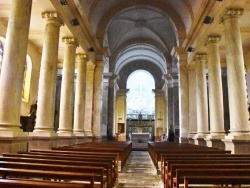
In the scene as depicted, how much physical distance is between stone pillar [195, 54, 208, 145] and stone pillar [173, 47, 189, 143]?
59.9 inches

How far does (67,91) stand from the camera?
10680mm

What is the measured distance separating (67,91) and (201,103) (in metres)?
6.64

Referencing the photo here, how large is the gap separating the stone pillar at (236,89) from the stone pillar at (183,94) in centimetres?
613

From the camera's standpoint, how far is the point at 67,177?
257 cm

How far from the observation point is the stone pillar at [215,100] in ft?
32.4

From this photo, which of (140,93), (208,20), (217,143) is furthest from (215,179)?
(140,93)

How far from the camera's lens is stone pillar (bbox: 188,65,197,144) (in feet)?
44.9

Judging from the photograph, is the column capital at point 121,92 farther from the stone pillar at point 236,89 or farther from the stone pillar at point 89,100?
the stone pillar at point 236,89

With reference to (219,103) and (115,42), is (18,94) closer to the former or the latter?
(219,103)

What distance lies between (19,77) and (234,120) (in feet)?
20.9

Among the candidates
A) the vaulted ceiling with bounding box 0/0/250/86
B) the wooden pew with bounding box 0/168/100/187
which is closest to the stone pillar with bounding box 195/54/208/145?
the vaulted ceiling with bounding box 0/0/250/86

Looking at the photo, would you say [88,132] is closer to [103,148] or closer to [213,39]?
[103,148]

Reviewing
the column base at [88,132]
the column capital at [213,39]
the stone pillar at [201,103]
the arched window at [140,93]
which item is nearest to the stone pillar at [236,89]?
the column capital at [213,39]

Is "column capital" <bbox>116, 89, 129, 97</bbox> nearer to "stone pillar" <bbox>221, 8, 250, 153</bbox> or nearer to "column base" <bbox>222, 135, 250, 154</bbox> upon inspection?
"stone pillar" <bbox>221, 8, 250, 153</bbox>
